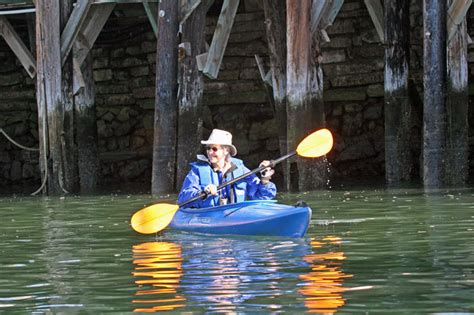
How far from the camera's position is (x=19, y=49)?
15125mm

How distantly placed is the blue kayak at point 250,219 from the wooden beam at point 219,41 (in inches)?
134

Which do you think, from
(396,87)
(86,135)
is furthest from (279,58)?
(86,135)

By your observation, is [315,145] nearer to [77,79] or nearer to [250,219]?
[250,219]

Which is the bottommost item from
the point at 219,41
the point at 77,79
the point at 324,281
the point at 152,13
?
the point at 324,281

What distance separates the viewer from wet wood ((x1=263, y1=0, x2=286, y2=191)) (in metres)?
13.9

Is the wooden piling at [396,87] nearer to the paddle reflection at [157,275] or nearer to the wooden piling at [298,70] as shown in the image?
the wooden piling at [298,70]

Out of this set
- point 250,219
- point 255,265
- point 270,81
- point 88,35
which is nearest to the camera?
point 255,265

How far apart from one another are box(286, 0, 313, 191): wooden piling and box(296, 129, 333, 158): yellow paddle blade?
202cm

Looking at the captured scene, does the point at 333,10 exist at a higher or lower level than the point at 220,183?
higher

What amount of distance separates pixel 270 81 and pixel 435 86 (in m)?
2.24

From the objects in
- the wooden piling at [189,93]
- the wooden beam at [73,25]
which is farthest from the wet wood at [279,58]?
the wooden beam at [73,25]

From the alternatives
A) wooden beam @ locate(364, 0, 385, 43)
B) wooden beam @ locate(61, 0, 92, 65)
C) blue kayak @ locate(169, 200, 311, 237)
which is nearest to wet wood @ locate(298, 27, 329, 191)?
wooden beam @ locate(364, 0, 385, 43)

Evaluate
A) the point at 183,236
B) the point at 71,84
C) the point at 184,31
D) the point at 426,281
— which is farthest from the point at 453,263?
the point at 71,84

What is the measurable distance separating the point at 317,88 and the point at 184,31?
62.7 inches
